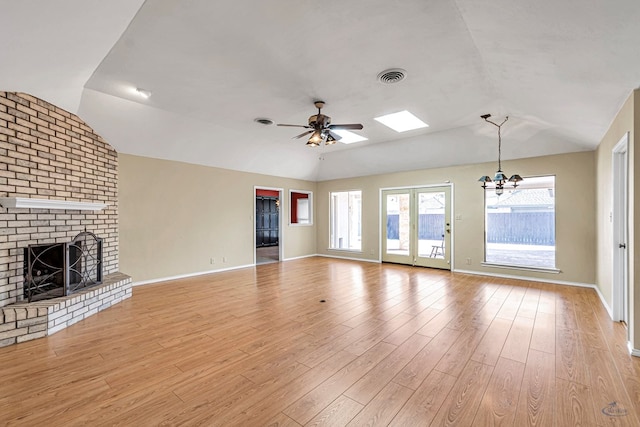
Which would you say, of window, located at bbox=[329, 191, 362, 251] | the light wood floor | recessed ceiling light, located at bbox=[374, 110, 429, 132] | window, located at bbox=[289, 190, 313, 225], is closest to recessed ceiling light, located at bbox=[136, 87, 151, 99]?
the light wood floor

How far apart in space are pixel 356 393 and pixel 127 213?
512 centimetres

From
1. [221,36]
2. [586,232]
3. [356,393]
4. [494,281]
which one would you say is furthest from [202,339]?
[586,232]

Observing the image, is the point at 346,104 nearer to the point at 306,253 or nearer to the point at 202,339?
the point at 202,339

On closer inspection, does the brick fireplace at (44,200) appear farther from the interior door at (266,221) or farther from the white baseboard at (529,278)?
the white baseboard at (529,278)

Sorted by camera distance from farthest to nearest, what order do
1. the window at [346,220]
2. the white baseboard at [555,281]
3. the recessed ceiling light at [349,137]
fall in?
the window at [346,220], the recessed ceiling light at [349,137], the white baseboard at [555,281]

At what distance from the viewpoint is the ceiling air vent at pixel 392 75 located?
3.14 m

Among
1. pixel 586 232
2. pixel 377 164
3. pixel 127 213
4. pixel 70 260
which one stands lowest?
pixel 70 260

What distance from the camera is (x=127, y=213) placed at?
5.13 metres

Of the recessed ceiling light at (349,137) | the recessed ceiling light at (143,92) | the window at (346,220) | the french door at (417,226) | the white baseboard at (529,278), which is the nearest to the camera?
the recessed ceiling light at (143,92)

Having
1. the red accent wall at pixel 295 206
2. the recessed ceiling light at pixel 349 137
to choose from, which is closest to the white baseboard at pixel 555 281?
the recessed ceiling light at pixel 349 137

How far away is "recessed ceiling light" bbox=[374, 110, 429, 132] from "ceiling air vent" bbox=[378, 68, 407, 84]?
1184mm

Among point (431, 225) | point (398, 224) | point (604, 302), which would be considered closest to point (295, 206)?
point (398, 224)

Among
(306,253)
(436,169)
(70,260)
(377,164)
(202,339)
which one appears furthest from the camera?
(306,253)

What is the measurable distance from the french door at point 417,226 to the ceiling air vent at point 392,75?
402 centimetres
